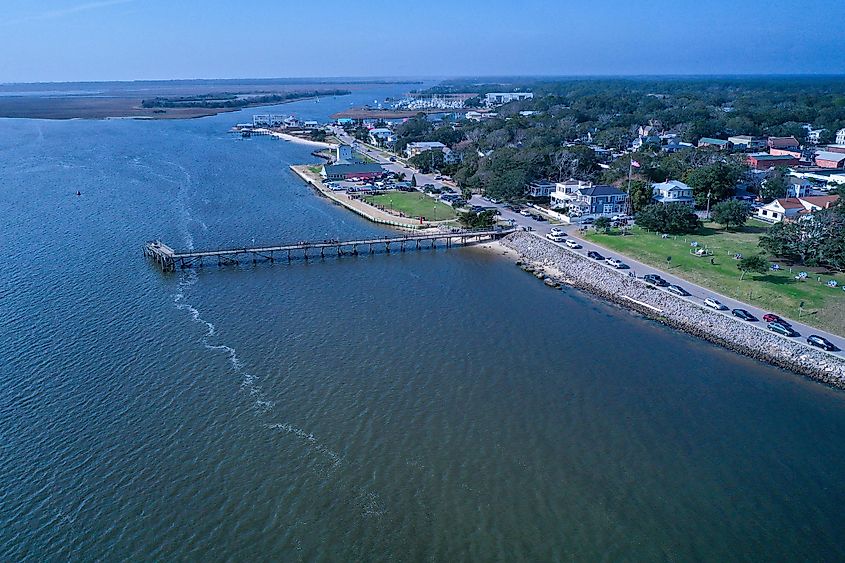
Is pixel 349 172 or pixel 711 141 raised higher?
pixel 711 141

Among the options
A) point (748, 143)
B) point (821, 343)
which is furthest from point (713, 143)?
point (821, 343)

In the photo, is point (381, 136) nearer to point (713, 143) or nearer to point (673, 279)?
point (713, 143)

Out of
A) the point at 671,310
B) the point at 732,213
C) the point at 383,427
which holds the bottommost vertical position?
the point at 383,427

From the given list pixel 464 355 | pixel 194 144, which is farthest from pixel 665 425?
pixel 194 144

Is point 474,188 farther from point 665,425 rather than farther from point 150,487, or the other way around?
point 150,487

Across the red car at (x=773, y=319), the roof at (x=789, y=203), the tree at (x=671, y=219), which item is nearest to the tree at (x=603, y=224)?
the tree at (x=671, y=219)

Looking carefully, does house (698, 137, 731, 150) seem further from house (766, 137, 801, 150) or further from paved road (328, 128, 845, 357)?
paved road (328, 128, 845, 357)

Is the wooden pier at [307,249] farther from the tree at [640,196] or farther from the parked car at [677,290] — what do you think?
the parked car at [677,290]
